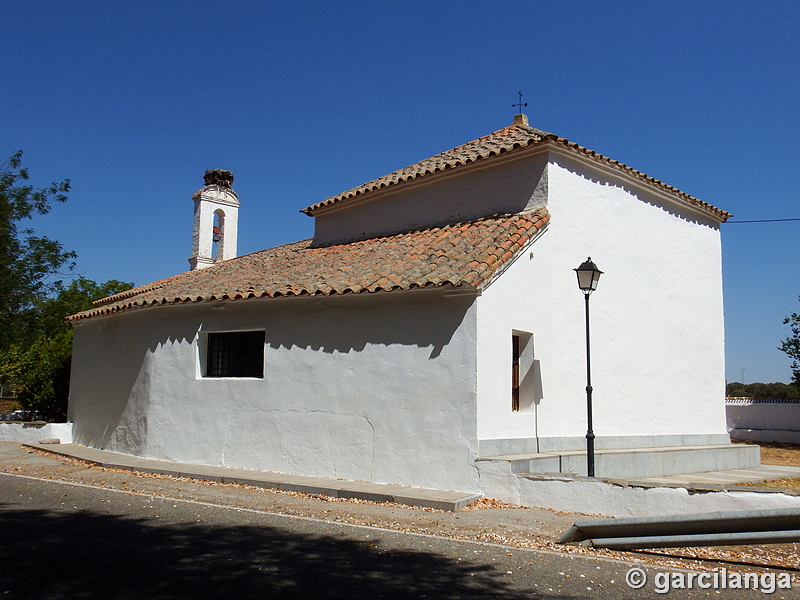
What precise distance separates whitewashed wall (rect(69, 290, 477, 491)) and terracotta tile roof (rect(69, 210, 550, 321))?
0.92 feet

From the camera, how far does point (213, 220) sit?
845 inches

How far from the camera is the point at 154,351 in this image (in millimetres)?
13484

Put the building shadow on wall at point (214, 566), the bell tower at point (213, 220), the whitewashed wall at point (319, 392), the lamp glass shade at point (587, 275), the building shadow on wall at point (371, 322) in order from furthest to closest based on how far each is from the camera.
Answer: the bell tower at point (213, 220) < the lamp glass shade at point (587, 275) < the building shadow on wall at point (371, 322) < the whitewashed wall at point (319, 392) < the building shadow on wall at point (214, 566)

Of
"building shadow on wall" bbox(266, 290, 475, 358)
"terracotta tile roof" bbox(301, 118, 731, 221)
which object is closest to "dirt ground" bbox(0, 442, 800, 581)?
"building shadow on wall" bbox(266, 290, 475, 358)

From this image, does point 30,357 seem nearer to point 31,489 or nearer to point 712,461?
point 31,489

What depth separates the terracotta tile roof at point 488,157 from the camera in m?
12.0

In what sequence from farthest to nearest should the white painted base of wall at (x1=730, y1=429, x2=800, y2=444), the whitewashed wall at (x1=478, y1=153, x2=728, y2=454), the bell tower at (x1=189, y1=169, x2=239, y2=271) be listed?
the white painted base of wall at (x1=730, y1=429, x2=800, y2=444), the bell tower at (x1=189, y1=169, x2=239, y2=271), the whitewashed wall at (x1=478, y1=153, x2=728, y2=454)

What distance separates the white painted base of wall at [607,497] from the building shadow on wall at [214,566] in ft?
9.35

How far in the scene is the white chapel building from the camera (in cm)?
988

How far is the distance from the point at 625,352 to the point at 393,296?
502cm

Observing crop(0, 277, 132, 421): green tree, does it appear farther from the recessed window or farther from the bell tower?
the recessed window

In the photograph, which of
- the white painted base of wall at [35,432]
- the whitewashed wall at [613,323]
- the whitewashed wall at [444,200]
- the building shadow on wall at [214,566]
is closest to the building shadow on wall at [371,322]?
the whitewashed wall at [613,323]

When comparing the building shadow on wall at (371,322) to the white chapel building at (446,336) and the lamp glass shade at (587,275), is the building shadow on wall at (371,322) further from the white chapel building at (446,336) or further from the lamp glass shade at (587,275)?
the lamp glass shade at (587,275)

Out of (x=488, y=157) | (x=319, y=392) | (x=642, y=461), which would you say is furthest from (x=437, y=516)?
(x=488, y=157)
